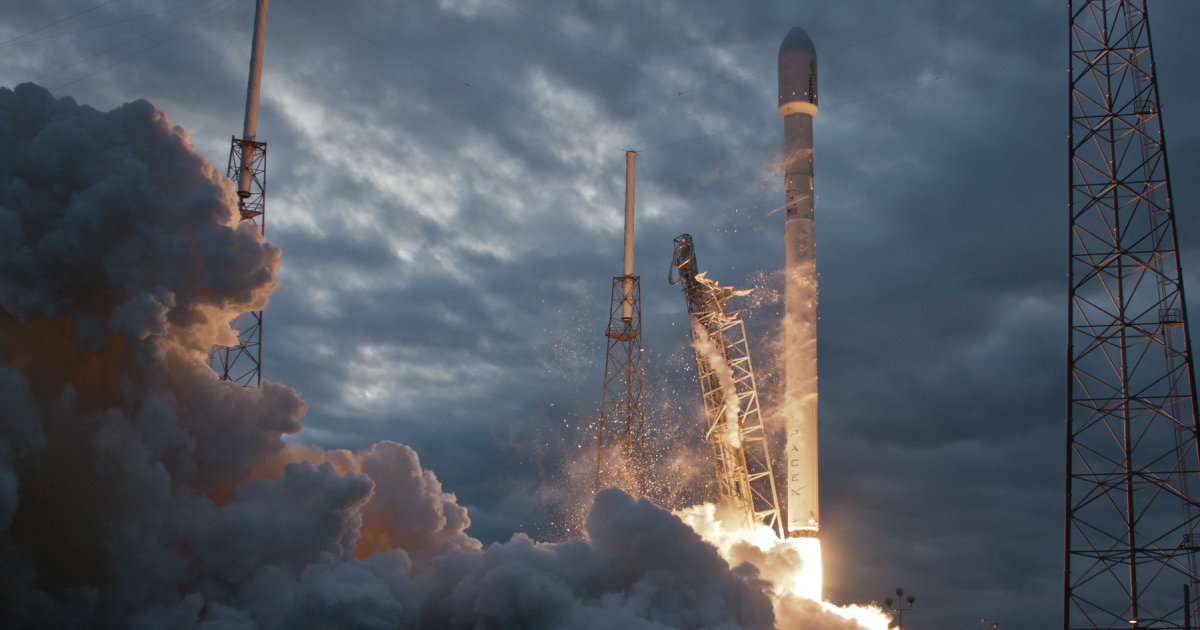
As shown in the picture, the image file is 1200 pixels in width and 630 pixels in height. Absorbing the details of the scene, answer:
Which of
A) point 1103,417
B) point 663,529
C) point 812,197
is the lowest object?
point 663,529

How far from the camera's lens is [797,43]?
139 feet

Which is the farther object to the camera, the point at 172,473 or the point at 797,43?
the point at 797,43

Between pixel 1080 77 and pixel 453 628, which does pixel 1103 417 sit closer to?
pixel 1080 77

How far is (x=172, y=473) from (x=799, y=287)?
23.7 m

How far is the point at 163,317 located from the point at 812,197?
24.8 meters

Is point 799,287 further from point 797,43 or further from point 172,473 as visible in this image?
point 172,473

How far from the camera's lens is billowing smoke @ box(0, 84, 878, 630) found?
2802cm

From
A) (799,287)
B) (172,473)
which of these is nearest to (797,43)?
(799,287)

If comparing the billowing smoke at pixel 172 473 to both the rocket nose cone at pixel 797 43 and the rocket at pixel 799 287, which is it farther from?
the rocket nose cone at pixel 797 43

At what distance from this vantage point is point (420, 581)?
109ft

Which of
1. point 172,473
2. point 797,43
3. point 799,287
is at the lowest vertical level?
point 172,473

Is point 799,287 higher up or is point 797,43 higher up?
point 797,43

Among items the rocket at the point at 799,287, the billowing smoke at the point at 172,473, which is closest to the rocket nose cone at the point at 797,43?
the rocket at the point at 799,287

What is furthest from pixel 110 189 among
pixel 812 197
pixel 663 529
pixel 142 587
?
pixel 812 197
